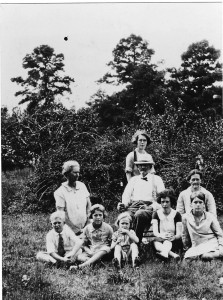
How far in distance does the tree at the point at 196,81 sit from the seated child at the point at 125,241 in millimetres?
9532

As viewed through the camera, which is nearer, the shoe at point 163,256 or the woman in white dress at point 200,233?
the shoe at point 163,256

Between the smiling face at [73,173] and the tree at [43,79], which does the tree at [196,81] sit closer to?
the tree at [43,79]

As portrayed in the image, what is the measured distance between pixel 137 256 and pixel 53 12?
373cm

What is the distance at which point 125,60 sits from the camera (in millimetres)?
13094

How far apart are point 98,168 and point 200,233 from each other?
180 inches

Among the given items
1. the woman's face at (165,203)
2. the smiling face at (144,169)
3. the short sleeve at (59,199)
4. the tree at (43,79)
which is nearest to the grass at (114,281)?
the woman's face at (165,203)

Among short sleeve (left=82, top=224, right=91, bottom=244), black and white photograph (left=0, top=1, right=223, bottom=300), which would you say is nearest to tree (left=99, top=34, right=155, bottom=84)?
black and white photograph (left=0, top=1, right=223, bottom=300)

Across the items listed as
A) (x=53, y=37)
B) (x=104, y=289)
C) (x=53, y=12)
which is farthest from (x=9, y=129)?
(x=104, y=289)

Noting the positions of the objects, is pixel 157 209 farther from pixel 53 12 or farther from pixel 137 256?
pixel 53 12

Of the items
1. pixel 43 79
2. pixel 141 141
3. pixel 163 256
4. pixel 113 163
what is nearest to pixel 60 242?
pixel 163 256

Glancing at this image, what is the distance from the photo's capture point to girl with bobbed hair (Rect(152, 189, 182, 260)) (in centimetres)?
569

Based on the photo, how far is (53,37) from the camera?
276 inches

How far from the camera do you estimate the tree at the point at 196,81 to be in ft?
46.9

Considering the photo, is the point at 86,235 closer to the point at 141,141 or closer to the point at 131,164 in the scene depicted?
the point at 131,164
